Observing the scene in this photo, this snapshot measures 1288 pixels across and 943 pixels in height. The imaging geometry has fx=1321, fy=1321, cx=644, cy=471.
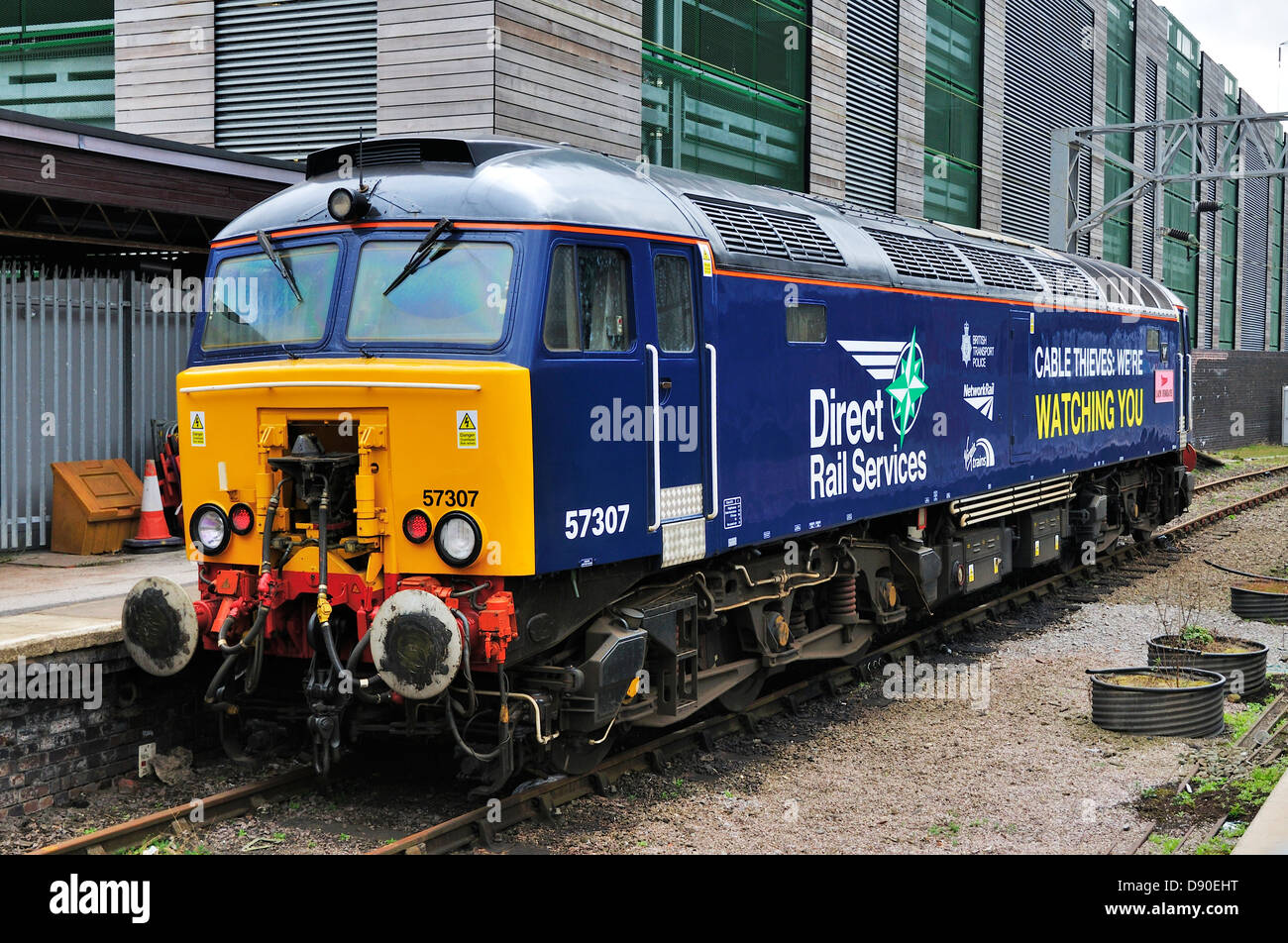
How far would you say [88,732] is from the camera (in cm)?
761

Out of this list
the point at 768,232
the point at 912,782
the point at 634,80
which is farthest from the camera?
the point at 634,80

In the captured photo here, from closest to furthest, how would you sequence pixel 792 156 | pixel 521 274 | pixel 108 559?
1. pixel 521 274
2. pixel 108 559
3. pixel 792 156

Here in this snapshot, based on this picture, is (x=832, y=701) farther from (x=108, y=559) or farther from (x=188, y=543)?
(x=108, y=559)

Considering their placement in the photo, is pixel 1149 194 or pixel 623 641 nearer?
pixel 623 641

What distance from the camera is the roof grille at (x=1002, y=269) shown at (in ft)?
40.3

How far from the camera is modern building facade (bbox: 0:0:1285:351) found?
1443cm

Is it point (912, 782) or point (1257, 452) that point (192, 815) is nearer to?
point (912, 782)

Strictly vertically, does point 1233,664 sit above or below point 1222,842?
above

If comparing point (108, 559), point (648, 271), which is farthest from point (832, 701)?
point (108, 559)

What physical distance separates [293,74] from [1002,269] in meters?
8.40

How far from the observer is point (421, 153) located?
748cm

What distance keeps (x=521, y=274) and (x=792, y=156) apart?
14.5 metres

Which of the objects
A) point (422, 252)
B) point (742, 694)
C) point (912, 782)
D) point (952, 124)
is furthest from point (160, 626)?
point (952, 124)

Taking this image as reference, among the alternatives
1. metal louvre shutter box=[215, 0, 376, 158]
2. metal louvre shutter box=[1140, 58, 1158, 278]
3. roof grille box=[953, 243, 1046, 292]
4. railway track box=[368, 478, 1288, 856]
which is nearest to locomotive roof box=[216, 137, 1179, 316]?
roof grille box=[953, 243, 1046, 292]
